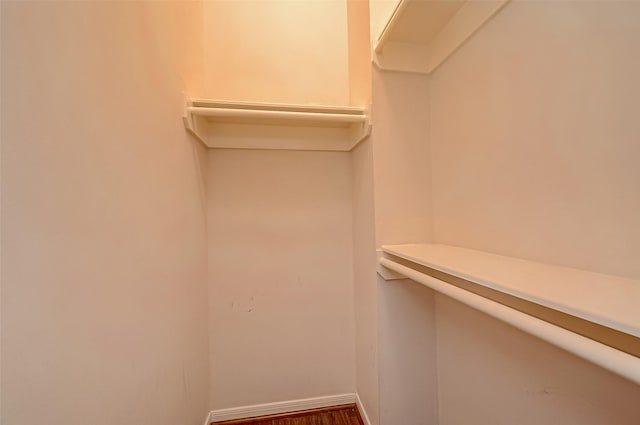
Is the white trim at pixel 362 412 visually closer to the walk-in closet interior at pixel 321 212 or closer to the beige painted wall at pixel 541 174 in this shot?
the walk-in closet interior at pixel 321 212

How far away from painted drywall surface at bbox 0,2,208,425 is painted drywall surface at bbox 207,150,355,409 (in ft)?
1.71

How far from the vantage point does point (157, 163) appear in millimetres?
804

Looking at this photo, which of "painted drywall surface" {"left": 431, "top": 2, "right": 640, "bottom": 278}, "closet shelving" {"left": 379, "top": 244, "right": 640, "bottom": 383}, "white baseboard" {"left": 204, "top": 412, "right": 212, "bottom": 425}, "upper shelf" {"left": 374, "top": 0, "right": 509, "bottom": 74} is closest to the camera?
"closet shelving" {"left": 379, "top": 244, "right": 640, "bottom": 383}

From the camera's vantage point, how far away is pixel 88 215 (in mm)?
513

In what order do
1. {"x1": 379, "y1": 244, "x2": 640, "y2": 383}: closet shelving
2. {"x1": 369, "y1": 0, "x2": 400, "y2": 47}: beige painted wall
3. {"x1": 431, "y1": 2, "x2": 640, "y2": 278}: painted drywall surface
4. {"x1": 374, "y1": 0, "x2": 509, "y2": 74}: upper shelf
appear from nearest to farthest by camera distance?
{"x1": 379, "y1": 244, "x2": 640, "y2": 383}: closet shelving, {"x1": 431, "y1": 2, "x2": 640, "y2": 278}: painted drywall surface, {"x1": 374, "y1": 0, "x2": 509, "y2": 74}: upper shelf, {"x1": 369, "y1": 0, "x2": 400, "y2": 47}: beige painted wall

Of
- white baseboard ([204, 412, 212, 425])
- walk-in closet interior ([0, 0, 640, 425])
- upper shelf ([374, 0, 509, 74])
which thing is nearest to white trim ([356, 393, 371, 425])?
walk-in closet interior ([0, 0, 640, 425])

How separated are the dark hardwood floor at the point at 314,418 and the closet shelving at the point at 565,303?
1.24 meters

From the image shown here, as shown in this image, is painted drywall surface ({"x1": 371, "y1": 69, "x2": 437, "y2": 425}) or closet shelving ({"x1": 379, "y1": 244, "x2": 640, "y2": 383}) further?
painted drywall surface ({"x1": 371, "y1": 69, "x2": 437, "y2": 425})

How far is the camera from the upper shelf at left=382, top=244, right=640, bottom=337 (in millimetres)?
374

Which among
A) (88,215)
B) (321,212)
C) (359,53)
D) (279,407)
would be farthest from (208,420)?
(359,53)

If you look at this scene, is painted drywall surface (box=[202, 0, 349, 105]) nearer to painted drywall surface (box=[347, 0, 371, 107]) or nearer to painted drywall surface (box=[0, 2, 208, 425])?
painted drywall surface (box=[347, 0, 371, 107])

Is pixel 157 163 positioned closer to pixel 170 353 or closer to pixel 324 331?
pixel 170 353

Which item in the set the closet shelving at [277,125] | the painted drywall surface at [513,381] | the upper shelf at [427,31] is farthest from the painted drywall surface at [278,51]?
the painted drywall surface at [513,381]

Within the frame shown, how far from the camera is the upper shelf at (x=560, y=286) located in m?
0.37
